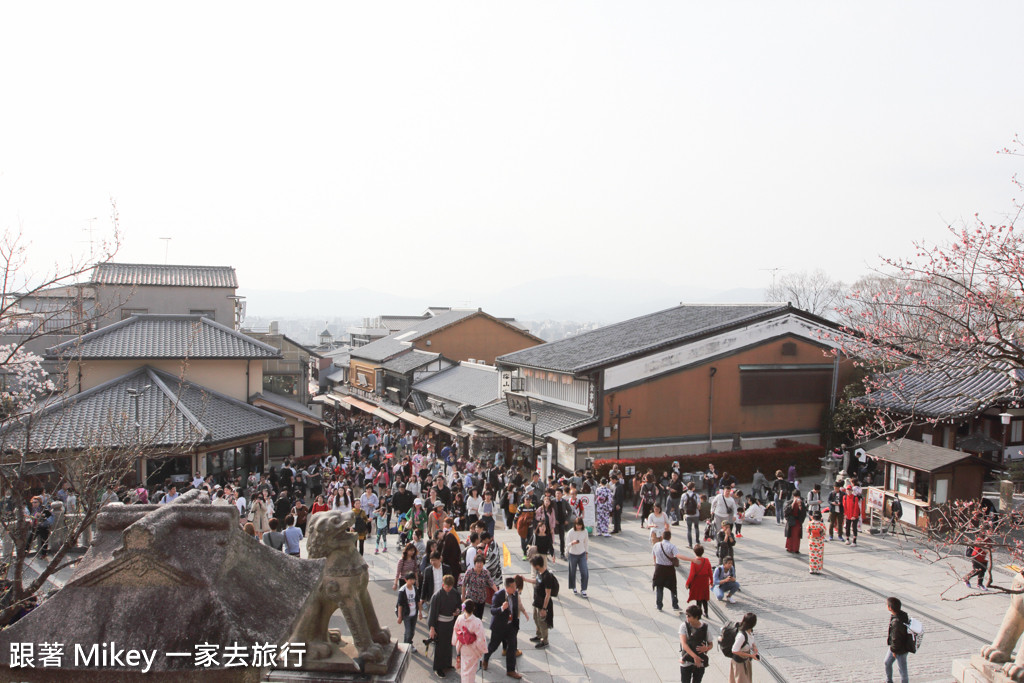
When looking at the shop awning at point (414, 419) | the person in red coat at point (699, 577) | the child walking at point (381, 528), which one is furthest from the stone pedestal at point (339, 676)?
the shop awning at point (414, 419)

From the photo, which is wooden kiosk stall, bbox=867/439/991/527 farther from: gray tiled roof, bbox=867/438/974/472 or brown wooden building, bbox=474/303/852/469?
brown wooden building, bbox=474/303/852/469

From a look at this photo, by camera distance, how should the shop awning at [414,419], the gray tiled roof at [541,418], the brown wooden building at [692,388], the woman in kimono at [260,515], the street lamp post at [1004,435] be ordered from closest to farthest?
the woman in kimono at [260,515], the street lamp post at [1004,435], the brown wooden building at [692,388], the gray tiled roof at [541,418], the shop awning at [414,419]

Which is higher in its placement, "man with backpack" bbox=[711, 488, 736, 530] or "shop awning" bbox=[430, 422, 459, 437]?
"shop awning" bbox=[430, 422, 459, 437]

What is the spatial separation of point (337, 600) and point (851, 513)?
14134 mm

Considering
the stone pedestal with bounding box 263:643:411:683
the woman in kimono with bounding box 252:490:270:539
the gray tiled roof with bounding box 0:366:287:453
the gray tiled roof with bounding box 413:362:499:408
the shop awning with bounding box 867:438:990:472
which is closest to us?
the stone pedestal with bounding box 263:643:411:683

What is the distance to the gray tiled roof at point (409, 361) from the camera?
129 ft

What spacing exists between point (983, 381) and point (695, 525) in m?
10.8

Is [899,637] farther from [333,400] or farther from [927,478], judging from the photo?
[333,400]

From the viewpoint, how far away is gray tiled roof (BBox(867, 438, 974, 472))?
15.1m

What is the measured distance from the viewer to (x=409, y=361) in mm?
41031

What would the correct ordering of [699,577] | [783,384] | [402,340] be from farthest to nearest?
[402,340], [783,384], [699,577]

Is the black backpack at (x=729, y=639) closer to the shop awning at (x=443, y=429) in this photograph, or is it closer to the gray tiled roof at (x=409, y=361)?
the shop awning at (x=443, y=429)

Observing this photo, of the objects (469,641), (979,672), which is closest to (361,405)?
(469,641)

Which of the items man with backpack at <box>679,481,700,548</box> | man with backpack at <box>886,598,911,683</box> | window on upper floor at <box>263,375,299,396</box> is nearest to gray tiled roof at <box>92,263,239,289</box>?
window on upper floor at <box>263,375,299,396</box>
